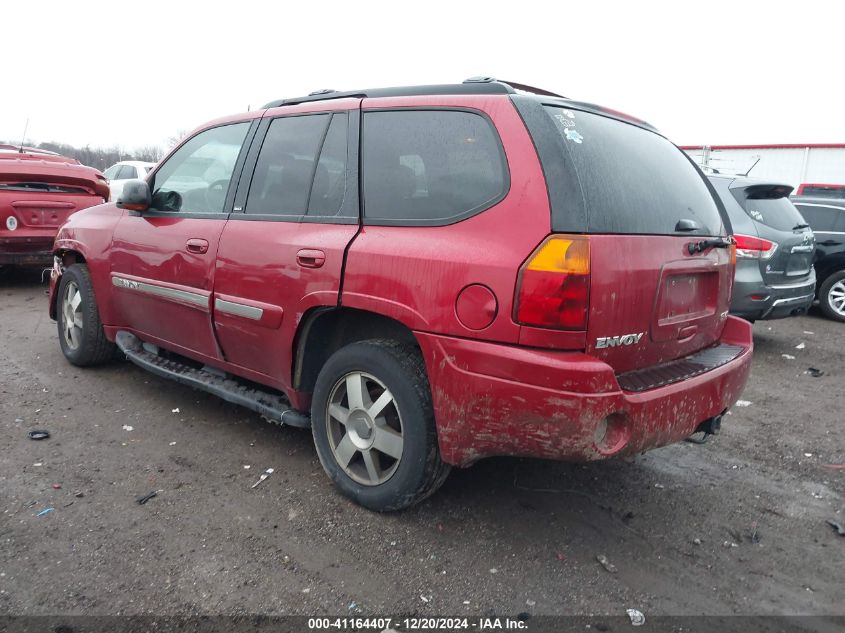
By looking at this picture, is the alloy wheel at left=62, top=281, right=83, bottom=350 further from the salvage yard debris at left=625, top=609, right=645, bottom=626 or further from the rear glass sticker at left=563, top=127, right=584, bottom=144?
the salvage yard debris at left=625, top=609, right=645, bottom=626

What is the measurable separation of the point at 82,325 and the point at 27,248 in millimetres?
3622

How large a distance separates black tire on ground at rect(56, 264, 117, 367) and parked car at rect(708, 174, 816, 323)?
552 centimetres

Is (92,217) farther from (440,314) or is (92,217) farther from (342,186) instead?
(440,314)

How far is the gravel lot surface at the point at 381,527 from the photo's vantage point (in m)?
2.42

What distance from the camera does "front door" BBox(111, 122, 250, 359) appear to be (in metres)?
3.67

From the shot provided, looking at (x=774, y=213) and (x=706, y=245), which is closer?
(x=706, y=245)

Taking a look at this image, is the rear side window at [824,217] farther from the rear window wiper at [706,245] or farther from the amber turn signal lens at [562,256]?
the amber turn signal lens at [562,256]

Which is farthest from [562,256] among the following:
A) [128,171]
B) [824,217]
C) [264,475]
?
[128,171]

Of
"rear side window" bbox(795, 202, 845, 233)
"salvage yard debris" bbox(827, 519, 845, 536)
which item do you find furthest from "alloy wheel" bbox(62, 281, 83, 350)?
"rear side window" bbox(795, 202, 845, 233)

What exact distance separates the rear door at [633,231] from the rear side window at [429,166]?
0.22 metres

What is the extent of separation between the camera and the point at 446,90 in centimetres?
288

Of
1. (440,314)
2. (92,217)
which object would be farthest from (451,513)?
(92,217)

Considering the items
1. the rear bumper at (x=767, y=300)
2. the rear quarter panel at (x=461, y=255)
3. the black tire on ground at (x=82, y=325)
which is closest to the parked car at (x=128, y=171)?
the black tire on ground at (x=82, y=325)

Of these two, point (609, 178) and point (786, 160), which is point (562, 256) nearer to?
point (609, 178)
